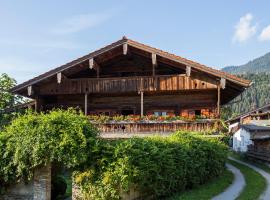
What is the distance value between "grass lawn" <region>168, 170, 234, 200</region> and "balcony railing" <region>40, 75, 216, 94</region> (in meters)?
6.41

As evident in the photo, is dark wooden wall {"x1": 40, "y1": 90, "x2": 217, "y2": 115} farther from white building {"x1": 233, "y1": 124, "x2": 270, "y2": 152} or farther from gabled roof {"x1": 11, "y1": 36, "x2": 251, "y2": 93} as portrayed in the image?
white building {"x1": 233, "y1": 124, "x2": 270, "y2": 152}

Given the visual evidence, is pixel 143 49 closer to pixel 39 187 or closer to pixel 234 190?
pixel 234 190

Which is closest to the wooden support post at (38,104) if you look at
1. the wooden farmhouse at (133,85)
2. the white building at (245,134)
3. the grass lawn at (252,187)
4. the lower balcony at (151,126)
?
the wooden farmhouse at (133,85)

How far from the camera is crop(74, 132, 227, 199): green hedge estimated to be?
11.9m

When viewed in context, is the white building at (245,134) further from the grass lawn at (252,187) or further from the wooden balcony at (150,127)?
the wooden balcony at (150,127)

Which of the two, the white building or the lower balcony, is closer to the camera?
the lower balcony

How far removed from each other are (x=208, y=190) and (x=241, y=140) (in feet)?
120

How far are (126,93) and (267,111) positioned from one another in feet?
132

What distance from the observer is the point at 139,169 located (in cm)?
1239

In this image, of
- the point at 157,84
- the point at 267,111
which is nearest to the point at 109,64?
the point at 157,84

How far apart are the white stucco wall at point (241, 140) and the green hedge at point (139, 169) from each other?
33.1m

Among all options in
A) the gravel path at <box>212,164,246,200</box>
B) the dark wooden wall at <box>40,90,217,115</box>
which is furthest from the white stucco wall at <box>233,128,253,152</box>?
the gravel path at <box>212,164,246,200</box>

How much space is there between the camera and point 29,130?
13.1 meters

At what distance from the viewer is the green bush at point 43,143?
40.9ft
